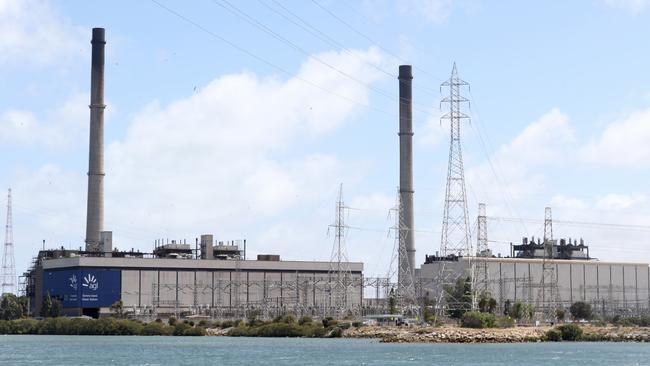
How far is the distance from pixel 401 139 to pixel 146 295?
132 ft

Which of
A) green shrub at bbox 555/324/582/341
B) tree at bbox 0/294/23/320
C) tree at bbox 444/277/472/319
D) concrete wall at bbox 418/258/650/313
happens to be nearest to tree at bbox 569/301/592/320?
concrete wall at bbox 418/258/650/313

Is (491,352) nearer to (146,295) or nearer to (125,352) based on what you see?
(125,352)

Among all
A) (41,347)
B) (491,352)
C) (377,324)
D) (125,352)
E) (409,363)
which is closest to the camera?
(409,363)

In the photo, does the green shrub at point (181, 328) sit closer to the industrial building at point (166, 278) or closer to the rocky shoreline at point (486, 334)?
the industrial building at point (166, 278)

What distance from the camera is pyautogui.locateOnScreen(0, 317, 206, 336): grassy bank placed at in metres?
136

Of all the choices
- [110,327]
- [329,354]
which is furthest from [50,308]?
[329,354]

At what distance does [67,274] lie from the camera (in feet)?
520

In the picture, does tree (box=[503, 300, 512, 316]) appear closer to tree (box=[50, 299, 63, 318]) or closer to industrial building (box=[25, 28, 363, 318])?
industrial building (box=[25, 28, 363, 318])

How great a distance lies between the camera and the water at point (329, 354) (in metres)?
73.3

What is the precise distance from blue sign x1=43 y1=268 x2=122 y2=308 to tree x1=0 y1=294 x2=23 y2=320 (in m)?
6.05

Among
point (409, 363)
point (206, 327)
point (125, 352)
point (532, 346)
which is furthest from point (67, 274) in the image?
point (409, 363)

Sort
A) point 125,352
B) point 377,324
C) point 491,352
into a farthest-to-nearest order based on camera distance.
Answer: point 377,324
point 125,352
point 491,352

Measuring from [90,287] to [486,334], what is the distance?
7107 centimetres

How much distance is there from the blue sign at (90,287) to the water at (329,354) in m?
53.6
